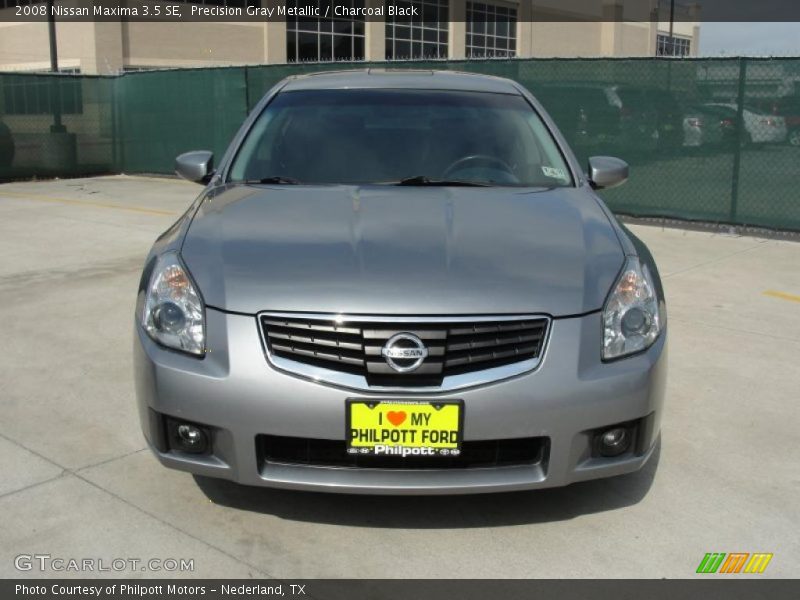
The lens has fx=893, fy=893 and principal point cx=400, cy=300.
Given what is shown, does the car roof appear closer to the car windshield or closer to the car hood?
the car windshield

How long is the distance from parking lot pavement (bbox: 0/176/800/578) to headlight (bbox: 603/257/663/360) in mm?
680

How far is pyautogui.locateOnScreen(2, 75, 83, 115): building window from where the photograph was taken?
54.9ft

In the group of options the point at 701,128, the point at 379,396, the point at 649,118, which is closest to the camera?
the point at 379,396

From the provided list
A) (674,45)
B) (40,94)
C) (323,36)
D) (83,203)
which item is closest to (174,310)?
(83,203)

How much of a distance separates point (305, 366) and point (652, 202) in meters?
8.90

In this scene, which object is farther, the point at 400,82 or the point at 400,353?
the point at 400,82

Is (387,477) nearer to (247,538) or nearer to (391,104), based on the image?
(247,538)

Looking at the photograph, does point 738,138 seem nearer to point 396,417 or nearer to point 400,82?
point 400,82

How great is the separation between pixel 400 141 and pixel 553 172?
746 mm

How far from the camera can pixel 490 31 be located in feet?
155

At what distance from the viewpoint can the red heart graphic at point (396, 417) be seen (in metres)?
2.77

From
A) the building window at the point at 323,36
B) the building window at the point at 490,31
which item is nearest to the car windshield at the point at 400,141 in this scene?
the building window at the point at 323,36

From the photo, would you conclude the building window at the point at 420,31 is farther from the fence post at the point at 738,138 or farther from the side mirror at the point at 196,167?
the side mirror at the point at 196,167

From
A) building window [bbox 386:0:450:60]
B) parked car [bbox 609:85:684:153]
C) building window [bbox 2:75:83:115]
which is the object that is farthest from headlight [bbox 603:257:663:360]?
building window [bbox 386:0:450:60]
